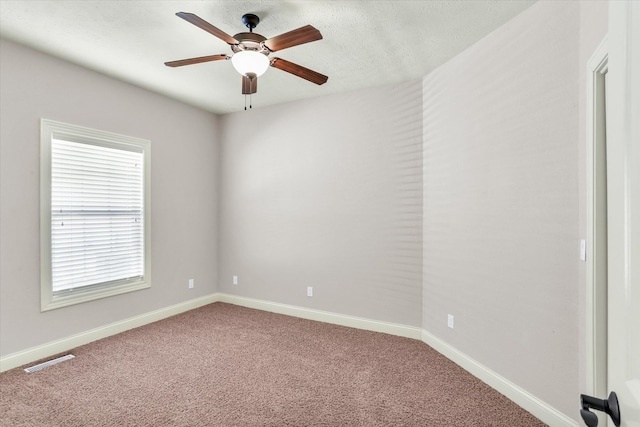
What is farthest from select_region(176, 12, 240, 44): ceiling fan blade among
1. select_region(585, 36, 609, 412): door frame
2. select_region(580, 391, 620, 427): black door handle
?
select_region(580, 391, 620, 427): black door handle

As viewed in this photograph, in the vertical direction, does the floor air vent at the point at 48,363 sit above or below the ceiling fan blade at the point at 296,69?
below

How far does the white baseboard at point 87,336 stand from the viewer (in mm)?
2746

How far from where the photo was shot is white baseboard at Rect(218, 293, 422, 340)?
3470 mm

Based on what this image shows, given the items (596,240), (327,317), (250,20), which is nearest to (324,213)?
(327,317)

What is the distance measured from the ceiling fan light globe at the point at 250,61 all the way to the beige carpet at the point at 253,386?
2.29 metres

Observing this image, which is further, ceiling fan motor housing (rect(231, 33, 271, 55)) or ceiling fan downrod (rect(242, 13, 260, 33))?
ceiling fan downrod (rect(242, 13, 260, 33))

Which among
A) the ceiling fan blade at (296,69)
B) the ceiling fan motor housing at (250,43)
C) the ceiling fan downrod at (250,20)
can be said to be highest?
the ceiling fan downrod at (250,20)

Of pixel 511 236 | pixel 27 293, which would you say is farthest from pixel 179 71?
pixel 511 236

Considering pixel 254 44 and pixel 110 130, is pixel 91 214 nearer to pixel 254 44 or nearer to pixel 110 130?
pixel 110 130

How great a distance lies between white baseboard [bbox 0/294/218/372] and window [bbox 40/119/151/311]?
1.11 feet

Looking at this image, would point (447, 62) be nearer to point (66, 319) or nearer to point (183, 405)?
point (183, 405)

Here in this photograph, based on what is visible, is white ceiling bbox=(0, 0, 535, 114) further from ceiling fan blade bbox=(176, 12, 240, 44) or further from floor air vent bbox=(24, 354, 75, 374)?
floor air vent bbox=(24, 354, 75, 374)

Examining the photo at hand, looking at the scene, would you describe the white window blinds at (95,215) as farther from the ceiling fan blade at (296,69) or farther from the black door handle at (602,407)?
the black door handle at (602,407)

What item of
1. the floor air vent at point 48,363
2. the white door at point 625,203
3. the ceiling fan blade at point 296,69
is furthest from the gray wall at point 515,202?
the floor air vent at point 48,363
